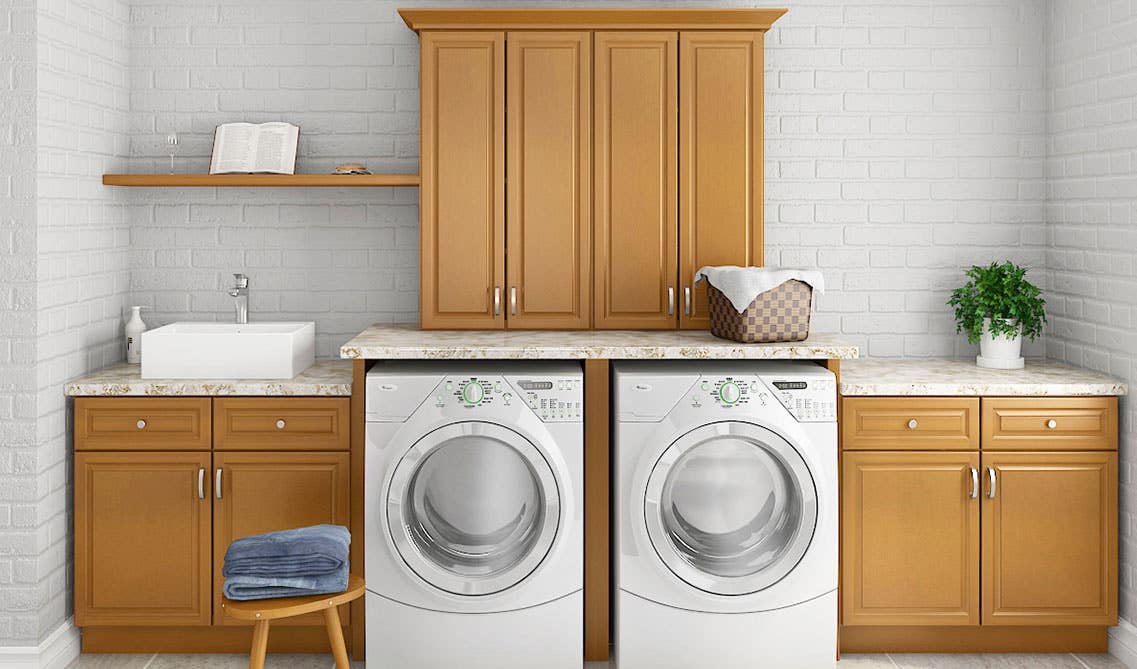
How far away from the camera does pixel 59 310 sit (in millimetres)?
3295

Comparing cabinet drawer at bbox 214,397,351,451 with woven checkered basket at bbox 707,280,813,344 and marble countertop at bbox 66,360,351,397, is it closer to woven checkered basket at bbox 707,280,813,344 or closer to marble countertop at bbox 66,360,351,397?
marble countertop at bbox 66,360,351,397

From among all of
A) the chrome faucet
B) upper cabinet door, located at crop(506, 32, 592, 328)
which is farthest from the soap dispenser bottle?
upper cabinet door, located at crop(506, 32, 592, 328)

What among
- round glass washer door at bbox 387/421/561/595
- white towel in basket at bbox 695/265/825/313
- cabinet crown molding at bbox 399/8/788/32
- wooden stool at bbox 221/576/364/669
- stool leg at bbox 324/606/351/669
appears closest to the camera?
wooden stool at bbox 221/576/364/669

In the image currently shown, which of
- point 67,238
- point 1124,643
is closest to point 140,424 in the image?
point 67,238

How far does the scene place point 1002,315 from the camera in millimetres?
3617

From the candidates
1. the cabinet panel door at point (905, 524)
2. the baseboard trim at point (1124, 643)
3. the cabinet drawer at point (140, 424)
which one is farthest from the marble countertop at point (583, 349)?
the baseboard trim at point (1124, 643)

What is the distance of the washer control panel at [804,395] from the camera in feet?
10.3

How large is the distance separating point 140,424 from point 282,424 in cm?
44

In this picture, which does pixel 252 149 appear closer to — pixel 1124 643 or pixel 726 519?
pixel 726 519

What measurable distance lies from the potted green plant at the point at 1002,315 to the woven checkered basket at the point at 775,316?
0.77 meters

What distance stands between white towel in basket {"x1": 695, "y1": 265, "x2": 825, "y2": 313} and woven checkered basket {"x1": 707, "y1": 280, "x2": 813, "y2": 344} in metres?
0.02

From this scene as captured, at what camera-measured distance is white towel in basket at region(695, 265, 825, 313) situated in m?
3.20

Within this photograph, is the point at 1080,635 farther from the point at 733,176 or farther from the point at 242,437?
the point at 242,437

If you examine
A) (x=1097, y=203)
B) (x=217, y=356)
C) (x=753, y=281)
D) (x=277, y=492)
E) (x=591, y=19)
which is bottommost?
(x=277, y=492)
